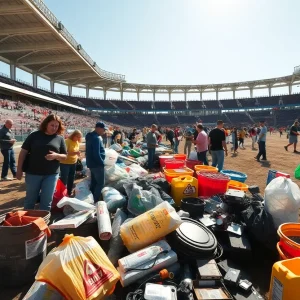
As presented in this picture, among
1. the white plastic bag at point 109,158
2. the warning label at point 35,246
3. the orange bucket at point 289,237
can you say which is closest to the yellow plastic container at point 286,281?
the orange bucket at point 289,237

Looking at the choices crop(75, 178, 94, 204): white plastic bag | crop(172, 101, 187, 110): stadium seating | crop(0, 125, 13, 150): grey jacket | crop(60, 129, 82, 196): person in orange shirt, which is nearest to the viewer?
crop(75, 178, 94, 204): white plastic bag

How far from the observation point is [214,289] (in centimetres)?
209

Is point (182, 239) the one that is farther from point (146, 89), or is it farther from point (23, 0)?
point (146, 89)

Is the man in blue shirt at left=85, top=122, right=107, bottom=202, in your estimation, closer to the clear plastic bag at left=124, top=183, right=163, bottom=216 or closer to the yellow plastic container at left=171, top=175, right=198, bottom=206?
the clear plastic bag at left=124, top=183, right=163, bottom=216

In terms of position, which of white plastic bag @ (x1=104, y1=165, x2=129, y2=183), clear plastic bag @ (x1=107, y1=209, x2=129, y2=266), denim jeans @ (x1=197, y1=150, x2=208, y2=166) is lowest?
clear plastic bag @ (x1=107, y1=209, x2=129, y2=266)

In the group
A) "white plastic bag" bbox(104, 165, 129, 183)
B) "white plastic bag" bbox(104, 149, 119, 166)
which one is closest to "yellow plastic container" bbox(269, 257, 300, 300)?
"white plastic bag" bbox(104, 165, 129, 183)

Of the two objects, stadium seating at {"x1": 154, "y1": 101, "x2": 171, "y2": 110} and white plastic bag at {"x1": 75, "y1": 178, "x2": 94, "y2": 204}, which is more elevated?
stadium seating at {"x1": 154, "y1": 101, "x2": 171, "y2": 110}

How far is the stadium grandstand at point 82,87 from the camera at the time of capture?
24.9 metres

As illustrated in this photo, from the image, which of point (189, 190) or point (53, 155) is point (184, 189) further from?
point (53, 155)

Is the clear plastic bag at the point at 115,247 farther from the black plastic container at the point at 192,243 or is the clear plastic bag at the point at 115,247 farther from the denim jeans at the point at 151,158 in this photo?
the denim jeans at the point at 151,158

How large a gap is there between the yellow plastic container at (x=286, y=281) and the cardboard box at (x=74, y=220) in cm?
220

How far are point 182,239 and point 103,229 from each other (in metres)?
1.00

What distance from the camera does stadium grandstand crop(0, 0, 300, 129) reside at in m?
24.9

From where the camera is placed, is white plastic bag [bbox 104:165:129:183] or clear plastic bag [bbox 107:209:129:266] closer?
clear plastic bag [bbox 107:209:129:266]
